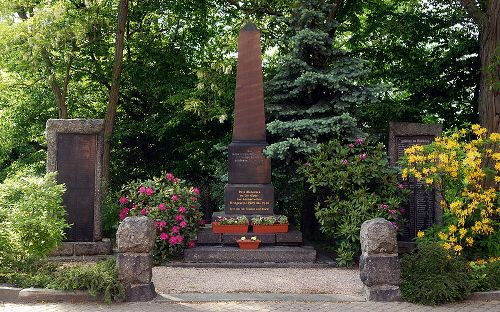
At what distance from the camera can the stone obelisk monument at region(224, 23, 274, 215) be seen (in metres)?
11.3

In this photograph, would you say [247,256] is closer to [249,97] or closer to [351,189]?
[351,189]

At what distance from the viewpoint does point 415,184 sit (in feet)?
38.2

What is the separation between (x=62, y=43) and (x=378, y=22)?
842cm

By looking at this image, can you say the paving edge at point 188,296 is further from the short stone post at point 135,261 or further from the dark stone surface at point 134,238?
the dark stone surface at point 134,238

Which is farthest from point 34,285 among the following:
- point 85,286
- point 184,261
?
point 184,261

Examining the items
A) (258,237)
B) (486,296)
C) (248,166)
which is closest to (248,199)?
(248,166)

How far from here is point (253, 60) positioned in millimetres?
11820

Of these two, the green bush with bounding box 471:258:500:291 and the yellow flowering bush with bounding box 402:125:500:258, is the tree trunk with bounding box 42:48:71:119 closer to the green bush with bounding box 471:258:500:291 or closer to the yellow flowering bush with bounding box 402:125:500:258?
the yellow flowering bush with bounding box 402:125:500:258

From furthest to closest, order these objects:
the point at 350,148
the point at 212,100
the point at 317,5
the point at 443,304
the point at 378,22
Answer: the point at 378,22
the point at 212,100
the point at 317,5
the point at 350,148
the point at 443,304

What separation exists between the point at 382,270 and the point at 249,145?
15.1 feet

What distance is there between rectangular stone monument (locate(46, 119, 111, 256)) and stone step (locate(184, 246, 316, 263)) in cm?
185

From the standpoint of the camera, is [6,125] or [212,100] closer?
[212,100]

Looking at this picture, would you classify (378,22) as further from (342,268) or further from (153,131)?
(342,268)

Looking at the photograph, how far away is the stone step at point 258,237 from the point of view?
35.1 feet
